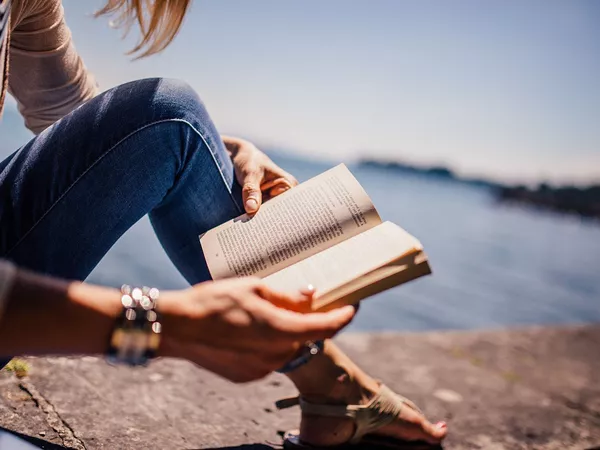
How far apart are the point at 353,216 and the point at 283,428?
0.82 metres

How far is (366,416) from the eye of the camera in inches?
48.0

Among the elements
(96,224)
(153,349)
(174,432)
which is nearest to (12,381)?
(174,432)

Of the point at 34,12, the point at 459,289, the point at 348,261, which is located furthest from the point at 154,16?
the point at 459,289

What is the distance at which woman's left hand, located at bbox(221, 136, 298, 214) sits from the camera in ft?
3.72

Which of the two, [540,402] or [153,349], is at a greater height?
[153,349]

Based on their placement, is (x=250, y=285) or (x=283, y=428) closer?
(x=250, y=285)

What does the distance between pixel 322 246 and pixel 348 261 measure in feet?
0.42

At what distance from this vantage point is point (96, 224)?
0.96 meters

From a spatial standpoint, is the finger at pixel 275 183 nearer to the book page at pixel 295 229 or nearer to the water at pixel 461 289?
the book page at pixel 295 229

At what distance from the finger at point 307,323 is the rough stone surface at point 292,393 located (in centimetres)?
69

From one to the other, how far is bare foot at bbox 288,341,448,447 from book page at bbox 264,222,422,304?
0.36 metres

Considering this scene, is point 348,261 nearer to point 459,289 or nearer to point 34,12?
point 34,12

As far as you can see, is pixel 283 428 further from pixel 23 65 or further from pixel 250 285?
pixel 23 65

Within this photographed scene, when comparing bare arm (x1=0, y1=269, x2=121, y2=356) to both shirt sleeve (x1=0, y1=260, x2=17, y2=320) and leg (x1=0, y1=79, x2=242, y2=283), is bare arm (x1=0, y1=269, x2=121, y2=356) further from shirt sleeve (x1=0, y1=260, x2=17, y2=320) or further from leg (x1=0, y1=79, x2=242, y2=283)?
leg (x1=0, y1=79, x2=242, y2=283)
